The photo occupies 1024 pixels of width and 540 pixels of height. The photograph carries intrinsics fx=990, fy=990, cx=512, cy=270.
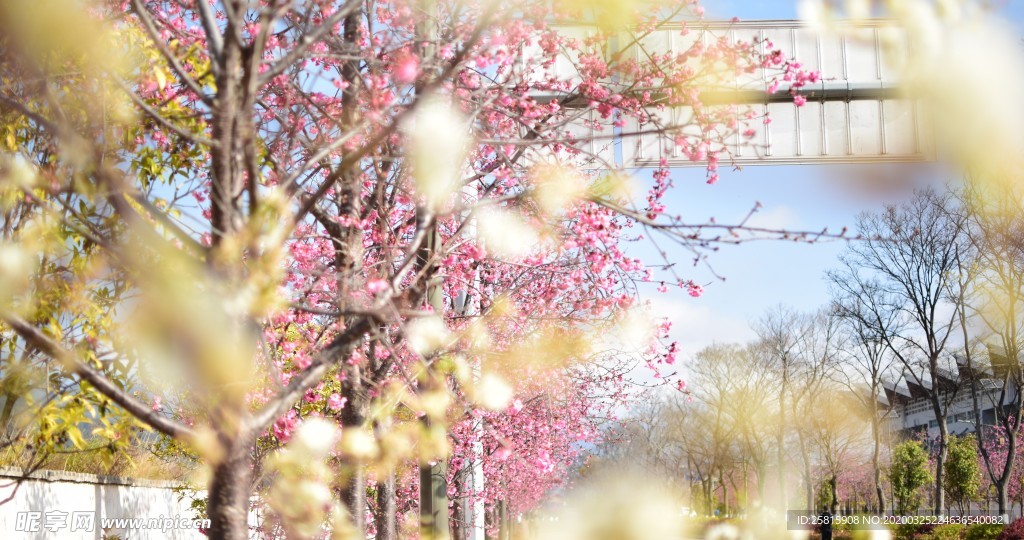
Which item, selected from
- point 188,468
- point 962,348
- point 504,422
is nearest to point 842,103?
point 504,422

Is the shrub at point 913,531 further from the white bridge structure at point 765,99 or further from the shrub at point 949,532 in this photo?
the white bridge structure at point 765,99

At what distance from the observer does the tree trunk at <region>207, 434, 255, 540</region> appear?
11.0ft

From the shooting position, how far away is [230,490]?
3.38 meters

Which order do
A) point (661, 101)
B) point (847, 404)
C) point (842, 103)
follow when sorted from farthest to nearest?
point (847, 404) < point (842, 103) < point (661, 101)

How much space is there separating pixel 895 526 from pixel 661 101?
26.0 m

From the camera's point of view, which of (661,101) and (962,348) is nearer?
(661,101)

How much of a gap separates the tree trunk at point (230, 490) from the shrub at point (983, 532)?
23808 millimetres

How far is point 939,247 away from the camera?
27.4 m

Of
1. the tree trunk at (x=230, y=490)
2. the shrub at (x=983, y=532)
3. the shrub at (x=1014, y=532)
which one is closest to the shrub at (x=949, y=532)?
the shrub at (x=983, y=532)

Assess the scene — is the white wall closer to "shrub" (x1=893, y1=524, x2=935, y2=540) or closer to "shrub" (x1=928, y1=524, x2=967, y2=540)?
"shrub" (x1=928, y1=524, x2=967, y2=540)

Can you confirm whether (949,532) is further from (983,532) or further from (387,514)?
(387,514)

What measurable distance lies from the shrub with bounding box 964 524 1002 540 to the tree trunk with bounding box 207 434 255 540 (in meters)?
23.8

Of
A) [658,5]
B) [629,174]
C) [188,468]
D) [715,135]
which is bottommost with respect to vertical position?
[188,468]

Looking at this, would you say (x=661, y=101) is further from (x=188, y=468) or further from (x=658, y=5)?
(x=188, y=468)
